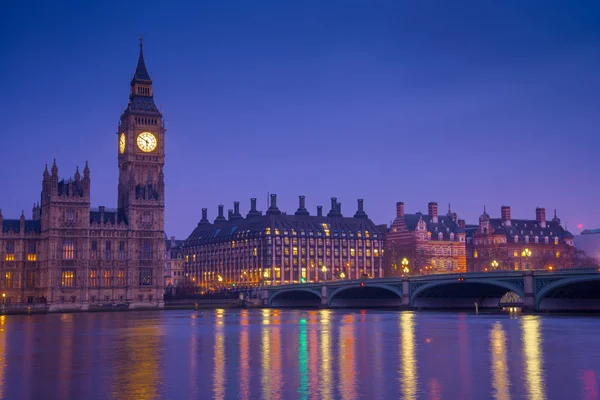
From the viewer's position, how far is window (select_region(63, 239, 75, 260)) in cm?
16325

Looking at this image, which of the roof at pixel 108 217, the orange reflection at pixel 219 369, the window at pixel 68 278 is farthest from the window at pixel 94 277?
the orange reflection at pixel 219 369

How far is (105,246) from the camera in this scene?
16700 cm

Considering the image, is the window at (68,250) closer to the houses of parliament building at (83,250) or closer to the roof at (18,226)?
the houses of parliament building at (83,250)

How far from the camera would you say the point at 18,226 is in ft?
552

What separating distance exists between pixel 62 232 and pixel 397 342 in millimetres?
112866

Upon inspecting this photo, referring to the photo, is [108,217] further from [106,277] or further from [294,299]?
[294,299]

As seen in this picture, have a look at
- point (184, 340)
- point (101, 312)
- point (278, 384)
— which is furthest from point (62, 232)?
point (278, 384)

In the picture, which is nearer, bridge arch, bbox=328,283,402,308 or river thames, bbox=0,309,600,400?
river thames, bbox=0,309,600,400

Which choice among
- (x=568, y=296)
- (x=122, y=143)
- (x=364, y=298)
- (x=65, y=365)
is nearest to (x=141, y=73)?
(x=122, y=143)

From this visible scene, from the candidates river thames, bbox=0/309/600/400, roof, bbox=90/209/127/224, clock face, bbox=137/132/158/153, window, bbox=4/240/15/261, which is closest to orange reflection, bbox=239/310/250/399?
river thames, bbox=0/309/600/400

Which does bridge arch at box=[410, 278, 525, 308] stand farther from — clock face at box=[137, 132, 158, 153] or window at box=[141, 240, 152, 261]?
clock face at box=[137, 132, 158, 153]

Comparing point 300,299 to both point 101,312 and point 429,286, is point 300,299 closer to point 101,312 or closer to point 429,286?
point 101,312

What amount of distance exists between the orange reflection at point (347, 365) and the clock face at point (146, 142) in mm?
114114

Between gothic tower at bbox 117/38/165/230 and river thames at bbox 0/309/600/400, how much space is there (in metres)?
94.5
